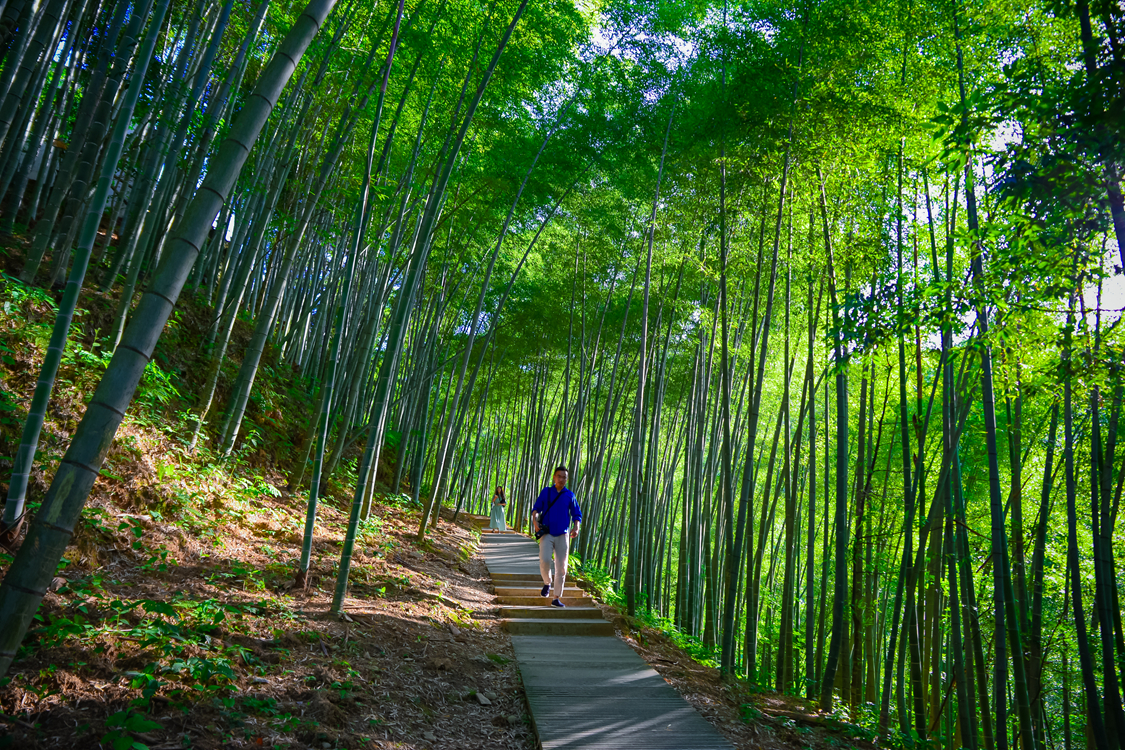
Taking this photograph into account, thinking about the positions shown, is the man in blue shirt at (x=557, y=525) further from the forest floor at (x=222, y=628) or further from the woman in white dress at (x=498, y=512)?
the woman in white dress at (x=498, y=512)

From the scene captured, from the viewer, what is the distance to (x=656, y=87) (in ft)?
19.1

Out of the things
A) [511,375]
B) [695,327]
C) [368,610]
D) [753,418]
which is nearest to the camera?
[368,610]

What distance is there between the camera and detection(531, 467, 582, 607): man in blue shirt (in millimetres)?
4598

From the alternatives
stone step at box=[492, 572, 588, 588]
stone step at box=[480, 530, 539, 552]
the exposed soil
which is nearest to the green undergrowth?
stone step at box=[492, 572, 588, 588]

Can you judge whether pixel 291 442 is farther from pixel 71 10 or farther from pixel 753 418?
pixel 753 418

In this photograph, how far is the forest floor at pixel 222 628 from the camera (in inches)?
71.1

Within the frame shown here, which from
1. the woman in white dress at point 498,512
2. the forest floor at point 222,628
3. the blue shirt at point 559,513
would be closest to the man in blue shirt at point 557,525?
the blue shirt at point 559,513

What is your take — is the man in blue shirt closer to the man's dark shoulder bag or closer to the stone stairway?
the man's dark shoulder bag

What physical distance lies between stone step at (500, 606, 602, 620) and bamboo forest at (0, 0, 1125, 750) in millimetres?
288

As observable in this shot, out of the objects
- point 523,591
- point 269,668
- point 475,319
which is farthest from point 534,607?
point 475,319

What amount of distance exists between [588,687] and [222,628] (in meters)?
1.71

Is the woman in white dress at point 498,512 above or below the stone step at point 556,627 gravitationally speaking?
above

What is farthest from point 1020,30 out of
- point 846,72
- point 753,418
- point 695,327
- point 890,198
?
point 695,327

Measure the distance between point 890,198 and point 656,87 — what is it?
95.3 inches
